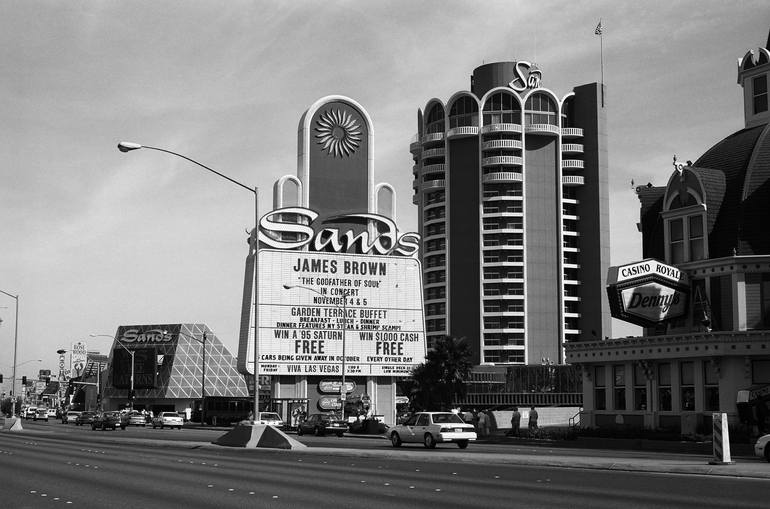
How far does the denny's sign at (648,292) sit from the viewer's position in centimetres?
4972

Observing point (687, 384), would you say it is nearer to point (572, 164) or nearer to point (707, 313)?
point (707, 313)

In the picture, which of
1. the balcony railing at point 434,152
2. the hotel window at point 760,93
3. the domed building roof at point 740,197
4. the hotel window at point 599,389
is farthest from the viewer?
the balcony railing at point 434,152

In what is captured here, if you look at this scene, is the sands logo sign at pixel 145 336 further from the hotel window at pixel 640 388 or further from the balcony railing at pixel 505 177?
the hotel window at pixel 640 388

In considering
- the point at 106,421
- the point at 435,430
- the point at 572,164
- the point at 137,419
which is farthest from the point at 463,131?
the point at 435,430

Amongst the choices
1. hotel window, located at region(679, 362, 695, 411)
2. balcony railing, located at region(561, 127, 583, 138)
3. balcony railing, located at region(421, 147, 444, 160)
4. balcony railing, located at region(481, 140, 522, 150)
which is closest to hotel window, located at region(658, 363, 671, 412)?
hotel window, located at region(679, 362, 695, 411)

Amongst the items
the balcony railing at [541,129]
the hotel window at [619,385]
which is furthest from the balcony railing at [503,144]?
the hotel window at [619,385]

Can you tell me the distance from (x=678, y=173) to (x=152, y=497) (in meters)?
40.2

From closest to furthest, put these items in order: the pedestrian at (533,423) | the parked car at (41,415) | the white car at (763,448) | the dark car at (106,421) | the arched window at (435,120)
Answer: the white car at (763,448), the pedestrian at (533,423), the dark car at (106,421), the parked car at (41,415), the arched window at (435,120)

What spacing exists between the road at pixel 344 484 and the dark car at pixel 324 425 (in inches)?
1143

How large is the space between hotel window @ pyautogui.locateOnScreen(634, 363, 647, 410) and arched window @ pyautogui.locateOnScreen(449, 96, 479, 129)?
101572mm

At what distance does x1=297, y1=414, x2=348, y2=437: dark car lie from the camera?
62469 mm

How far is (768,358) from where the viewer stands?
4634cm

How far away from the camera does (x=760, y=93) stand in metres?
56.2

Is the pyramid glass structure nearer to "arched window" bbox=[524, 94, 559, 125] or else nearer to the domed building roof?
"arched window" bbox=[524, 94, 559, 125]
